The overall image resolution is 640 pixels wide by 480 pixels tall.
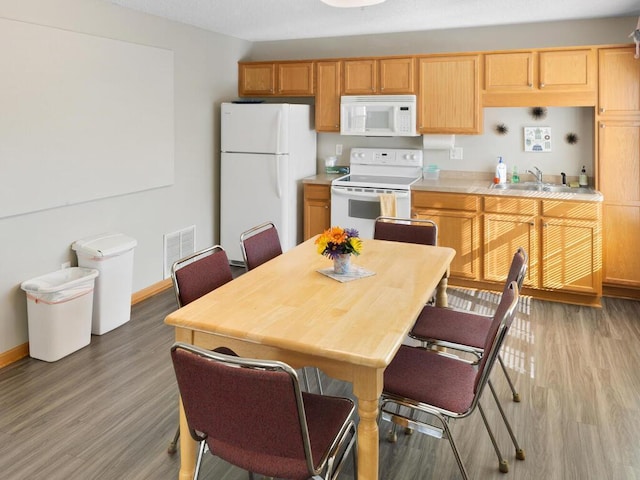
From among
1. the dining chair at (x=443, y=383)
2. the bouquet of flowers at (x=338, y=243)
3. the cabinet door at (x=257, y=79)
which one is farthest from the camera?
the cabinet door at (x=257, y=79)

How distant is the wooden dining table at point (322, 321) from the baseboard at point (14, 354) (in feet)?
5.96

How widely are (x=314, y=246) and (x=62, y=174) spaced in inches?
71.2

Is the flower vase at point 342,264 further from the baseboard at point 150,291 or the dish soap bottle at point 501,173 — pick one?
the dish soap bottle at point 501,173

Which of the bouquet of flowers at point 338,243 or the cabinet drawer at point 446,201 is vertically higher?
the cabinet drawer at point 446,201

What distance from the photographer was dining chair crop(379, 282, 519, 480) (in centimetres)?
188

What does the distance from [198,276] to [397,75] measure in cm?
328

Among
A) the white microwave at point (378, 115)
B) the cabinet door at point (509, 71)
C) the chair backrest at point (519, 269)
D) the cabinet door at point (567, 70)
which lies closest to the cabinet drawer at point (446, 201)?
the white microwave at point (378, 115)

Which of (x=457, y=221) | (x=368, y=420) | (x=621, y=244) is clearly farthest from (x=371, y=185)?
(x=368, y=420)

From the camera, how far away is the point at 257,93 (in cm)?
553

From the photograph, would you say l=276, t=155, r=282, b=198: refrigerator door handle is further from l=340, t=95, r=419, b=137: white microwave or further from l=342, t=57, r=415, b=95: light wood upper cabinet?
l=342, t=57, r=415, b=95: light wood upper cabinet

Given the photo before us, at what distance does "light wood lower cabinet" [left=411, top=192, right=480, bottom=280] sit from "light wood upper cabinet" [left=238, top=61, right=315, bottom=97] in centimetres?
168

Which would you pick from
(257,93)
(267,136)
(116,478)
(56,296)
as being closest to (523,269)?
(116,478)

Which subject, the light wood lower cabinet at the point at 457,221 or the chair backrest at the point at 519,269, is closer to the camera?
the chair backrest at the point at 519,269

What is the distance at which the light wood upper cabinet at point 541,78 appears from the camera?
14.0 feet
